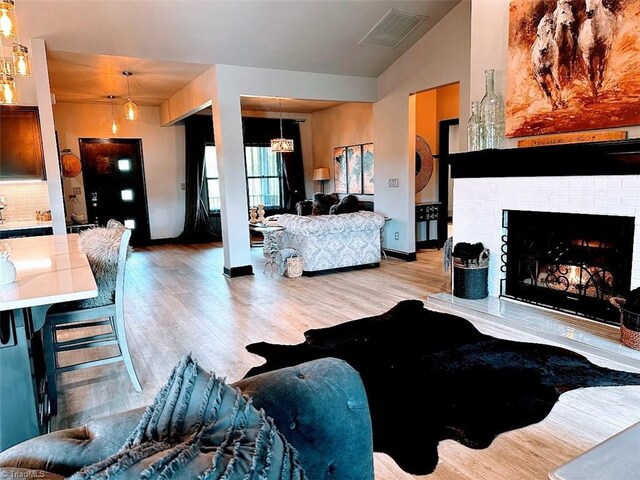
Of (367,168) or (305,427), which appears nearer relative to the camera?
(305,427)

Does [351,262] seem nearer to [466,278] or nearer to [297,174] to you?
[466,278]

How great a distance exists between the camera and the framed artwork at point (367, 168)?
28.1 ft

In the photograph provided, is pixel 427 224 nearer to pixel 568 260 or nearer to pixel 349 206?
pixel 349 206

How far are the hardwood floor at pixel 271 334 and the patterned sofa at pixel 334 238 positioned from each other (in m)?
0.25

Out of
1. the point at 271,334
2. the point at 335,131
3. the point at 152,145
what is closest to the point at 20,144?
the point at 271,334

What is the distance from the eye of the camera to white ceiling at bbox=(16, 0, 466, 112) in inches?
172

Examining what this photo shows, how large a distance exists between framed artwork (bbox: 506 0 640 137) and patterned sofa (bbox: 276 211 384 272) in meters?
2.54

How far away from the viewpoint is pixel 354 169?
29.8 ft

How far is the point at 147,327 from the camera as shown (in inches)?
156

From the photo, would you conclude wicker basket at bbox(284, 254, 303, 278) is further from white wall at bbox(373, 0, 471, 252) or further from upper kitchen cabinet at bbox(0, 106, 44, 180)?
upper kitchen cabinet at bbox(0, 106, 44, 180)

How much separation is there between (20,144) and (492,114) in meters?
4.99

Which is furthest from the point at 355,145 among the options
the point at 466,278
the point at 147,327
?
the point at 147,327

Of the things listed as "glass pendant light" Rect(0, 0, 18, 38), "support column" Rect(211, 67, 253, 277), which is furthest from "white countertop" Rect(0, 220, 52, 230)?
"glass pendant light" Rect(0, 0, 18, 38)

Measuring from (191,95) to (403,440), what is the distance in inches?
243
